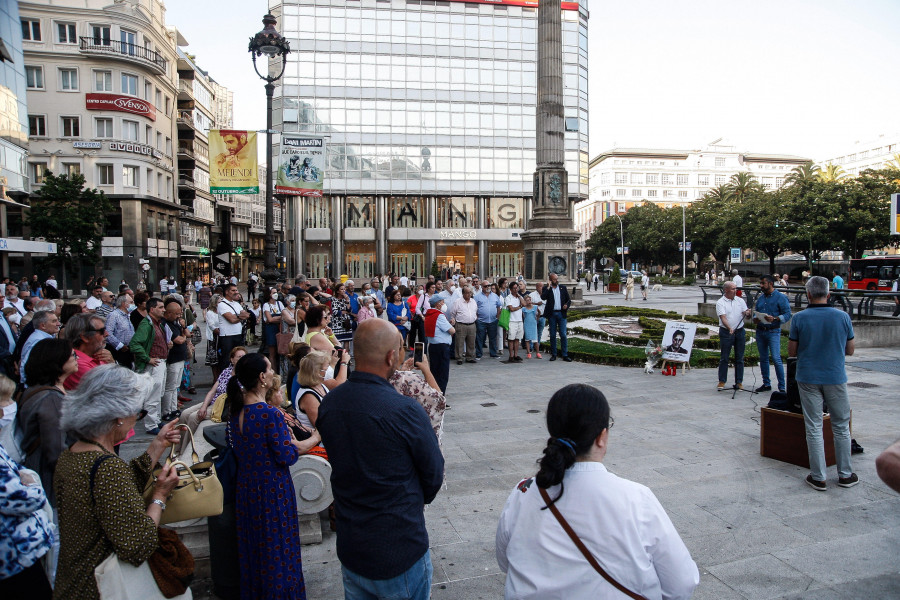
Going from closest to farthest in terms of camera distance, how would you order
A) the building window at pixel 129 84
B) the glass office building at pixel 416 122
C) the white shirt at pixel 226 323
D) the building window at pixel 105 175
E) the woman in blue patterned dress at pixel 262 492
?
the woman in blue patterned dress at pixel 262 492 < the white shirt at pixel 226 323 < the building window at pixel 105 175 < the building window at pixel 129 84 < the glass office building at pixel 416 122

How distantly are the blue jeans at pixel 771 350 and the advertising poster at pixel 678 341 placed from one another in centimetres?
170

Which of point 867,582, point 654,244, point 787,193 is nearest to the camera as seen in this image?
point 867,582

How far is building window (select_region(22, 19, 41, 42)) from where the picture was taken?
42.8m

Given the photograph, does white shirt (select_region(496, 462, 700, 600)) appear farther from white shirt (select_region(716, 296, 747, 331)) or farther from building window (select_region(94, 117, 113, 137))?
building window (select_region(94, 117, 113, 137))

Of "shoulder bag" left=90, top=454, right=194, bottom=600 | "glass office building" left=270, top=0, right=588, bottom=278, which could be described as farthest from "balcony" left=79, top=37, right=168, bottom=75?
"shoulder bag" left=90, top=454, right=194, bottom=600

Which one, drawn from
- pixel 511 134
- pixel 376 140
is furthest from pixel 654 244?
pixel 376 140

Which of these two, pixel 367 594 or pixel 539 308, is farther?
pixel 539 308

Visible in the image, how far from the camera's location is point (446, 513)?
5531 millimetres

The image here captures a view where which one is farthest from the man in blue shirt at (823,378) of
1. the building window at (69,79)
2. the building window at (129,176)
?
the building window at (69,79)

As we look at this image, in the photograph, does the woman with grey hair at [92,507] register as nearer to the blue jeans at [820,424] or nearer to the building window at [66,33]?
the blue jeans at [820,424]

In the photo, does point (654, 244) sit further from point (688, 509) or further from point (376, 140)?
point (688, 509)

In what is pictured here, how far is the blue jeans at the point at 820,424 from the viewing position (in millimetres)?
5871

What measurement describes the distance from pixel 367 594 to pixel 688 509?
387 cm

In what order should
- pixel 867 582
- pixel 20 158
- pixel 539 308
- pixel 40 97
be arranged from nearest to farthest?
pixel 867 582
pixel 539 308
pixel 20 158
pixel 40 97
